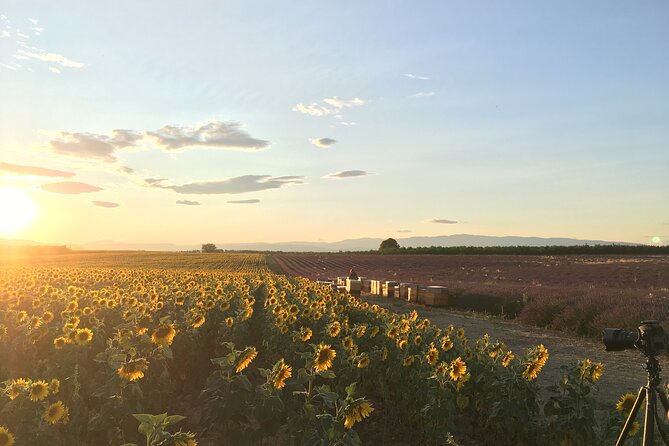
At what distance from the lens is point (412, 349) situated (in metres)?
6.87

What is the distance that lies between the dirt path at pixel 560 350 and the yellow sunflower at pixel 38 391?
256 inches

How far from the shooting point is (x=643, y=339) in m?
3.07

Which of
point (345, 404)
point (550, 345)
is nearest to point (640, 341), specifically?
point (345, 404)

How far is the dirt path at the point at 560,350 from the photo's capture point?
9.74m

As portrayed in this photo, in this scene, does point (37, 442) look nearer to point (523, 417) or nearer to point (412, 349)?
point (412, 349)

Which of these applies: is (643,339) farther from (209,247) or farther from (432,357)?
(209,247)

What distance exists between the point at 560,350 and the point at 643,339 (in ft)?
37.1

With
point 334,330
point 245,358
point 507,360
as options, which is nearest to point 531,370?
point 507,360

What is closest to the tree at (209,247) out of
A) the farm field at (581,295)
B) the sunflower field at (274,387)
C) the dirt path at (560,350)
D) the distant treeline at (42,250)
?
the distant treeline at (42,250)

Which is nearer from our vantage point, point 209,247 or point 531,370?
point 531,370

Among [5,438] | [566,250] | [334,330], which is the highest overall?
[566,250]

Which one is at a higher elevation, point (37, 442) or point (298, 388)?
point (298, 388)

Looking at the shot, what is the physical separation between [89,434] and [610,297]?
15.7 m

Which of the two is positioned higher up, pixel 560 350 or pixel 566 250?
pixel 566 250
